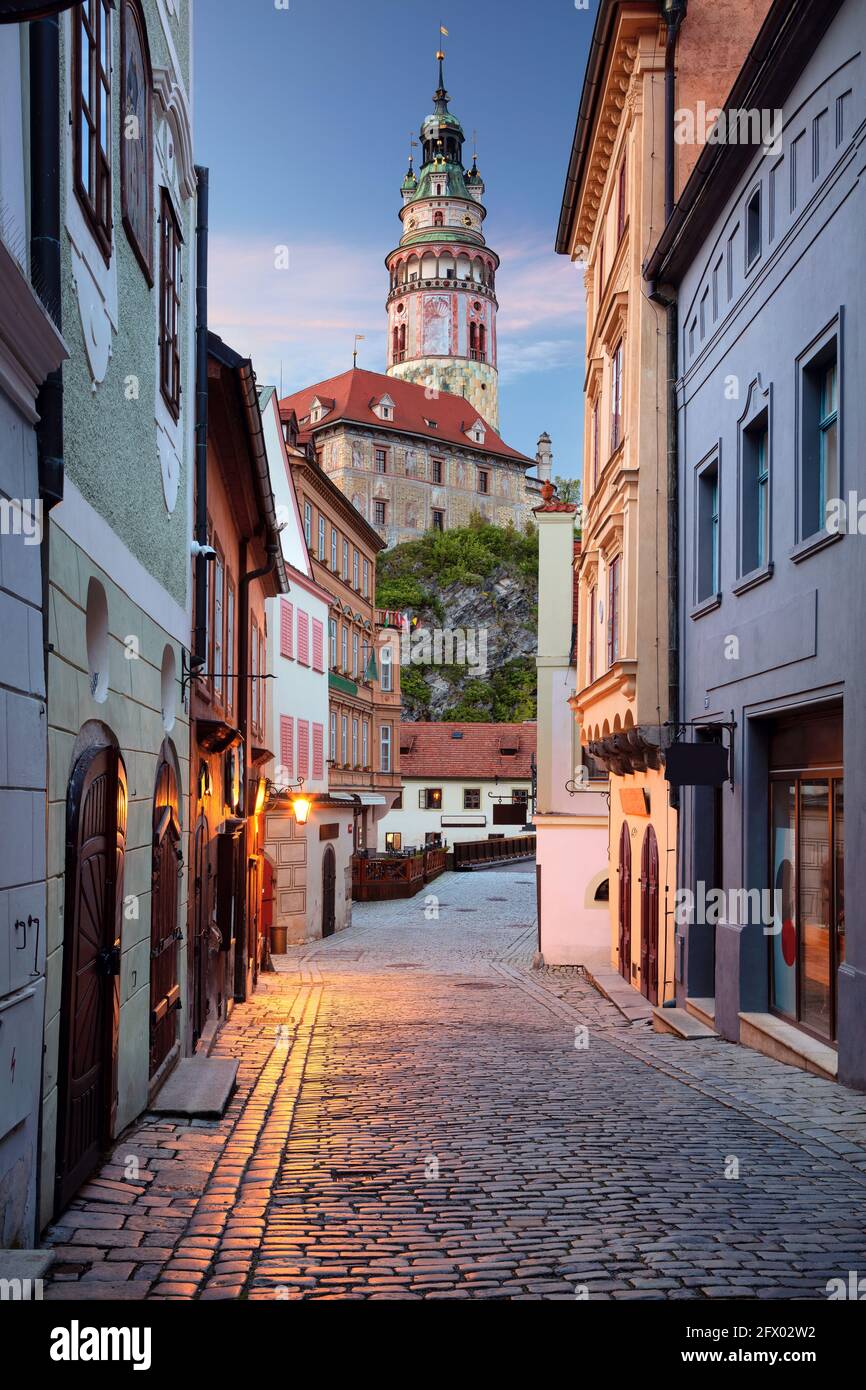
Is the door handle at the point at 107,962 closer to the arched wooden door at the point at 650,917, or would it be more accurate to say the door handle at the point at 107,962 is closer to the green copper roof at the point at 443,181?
the arched wooden door at the point at 650,917

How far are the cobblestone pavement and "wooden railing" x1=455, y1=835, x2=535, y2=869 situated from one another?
45169 mm

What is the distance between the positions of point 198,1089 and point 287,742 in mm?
19002

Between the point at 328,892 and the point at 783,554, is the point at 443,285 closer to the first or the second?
the point at 328,892

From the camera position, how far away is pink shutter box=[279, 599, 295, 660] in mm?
26969

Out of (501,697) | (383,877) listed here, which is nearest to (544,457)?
(501,697)

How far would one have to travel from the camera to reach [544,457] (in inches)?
4392

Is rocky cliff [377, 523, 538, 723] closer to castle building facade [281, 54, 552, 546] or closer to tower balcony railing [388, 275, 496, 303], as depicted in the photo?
castle building facade [281, 54, 552, 546]

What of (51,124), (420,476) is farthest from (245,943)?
(420,476)

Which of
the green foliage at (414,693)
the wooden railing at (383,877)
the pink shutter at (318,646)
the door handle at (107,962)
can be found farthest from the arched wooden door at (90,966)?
the green foliage at (414,693)

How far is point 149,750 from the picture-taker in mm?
8648

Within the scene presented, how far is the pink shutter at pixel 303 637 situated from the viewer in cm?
2923

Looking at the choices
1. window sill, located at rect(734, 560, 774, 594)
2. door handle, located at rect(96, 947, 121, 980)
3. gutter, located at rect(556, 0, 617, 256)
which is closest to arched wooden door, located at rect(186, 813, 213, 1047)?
door handle, located at rect(96, 947, 121, 980)

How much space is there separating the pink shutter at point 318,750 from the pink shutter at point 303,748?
3.08 ft

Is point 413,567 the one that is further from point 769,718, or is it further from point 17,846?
point 17,846
